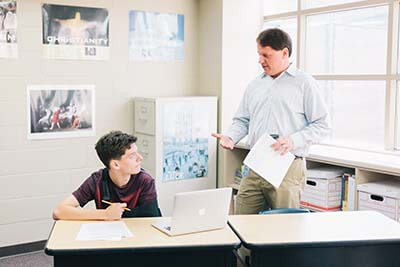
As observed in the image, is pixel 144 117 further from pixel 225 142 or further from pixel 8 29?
pixel 225 142

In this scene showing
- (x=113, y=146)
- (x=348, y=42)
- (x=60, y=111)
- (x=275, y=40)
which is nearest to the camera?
(x=113, y=146)

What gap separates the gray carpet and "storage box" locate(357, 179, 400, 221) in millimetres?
2325

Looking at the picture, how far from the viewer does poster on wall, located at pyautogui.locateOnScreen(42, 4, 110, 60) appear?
160 inches

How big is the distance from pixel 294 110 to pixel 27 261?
7.92 ft

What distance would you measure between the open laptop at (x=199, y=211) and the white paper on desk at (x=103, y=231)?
0.17 m

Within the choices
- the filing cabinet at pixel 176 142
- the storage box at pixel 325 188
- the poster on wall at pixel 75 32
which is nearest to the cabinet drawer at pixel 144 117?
the filing cabinet at pixel 176 142

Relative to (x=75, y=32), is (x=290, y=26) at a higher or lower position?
higher

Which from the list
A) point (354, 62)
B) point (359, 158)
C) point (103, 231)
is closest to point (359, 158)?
point (359, 158)

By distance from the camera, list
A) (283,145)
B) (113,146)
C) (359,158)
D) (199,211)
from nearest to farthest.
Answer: (199,211)
(113,146)
(283,145)
(359,158)

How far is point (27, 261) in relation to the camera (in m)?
3.96

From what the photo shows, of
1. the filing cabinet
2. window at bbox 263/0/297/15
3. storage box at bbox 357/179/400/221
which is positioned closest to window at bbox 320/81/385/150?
storage box at bbox 357/179/400/221

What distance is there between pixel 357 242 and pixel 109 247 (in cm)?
103

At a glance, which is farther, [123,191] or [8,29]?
[8,29]

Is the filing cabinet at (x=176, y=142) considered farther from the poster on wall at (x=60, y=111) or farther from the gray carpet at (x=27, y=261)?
the gray carpet at (x=27, y=261)
